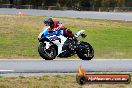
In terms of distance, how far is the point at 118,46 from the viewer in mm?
24750

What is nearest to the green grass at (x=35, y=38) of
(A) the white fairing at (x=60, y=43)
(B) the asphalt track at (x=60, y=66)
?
(A) the white fairing at (x=60, y=43)

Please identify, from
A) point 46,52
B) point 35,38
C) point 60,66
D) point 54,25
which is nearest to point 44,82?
point 60,66

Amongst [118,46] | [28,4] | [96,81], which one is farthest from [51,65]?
[28,4]

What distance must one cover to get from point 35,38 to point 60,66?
1308 centimetres

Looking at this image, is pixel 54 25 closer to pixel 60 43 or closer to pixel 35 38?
pixel 60 43

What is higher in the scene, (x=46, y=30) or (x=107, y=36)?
(x=46, y=30)

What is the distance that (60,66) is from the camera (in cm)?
1434

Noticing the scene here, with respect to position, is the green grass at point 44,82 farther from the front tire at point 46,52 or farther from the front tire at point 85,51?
the front tire at point 85,51

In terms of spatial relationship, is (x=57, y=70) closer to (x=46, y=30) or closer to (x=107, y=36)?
(x=46, y=30)

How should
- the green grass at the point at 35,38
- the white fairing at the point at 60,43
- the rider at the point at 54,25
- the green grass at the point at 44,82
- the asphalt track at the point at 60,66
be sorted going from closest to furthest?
the green grass at the point at 44,82 → the asphalt track at the point at 60,66 → the rider at the point at 54,25 → the white fairing at the point at 60,43 → the green grass at the point at 35,38

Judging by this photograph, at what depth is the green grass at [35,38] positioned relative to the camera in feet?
68.1

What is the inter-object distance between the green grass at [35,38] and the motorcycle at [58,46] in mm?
2987

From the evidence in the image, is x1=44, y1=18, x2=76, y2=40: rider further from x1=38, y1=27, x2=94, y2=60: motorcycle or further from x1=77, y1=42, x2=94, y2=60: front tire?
x1=77, y1=42, x2=94, y2=60: front tire

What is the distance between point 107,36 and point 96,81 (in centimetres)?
1935
